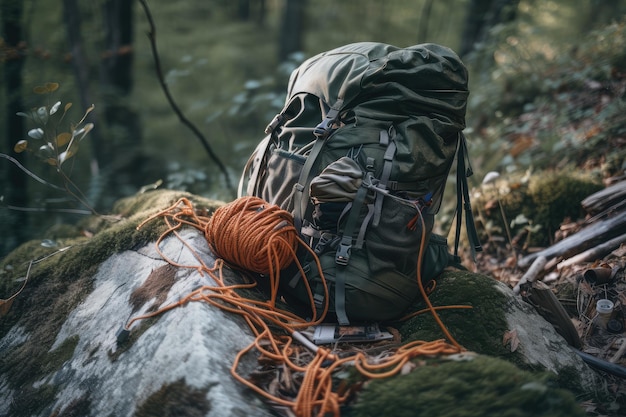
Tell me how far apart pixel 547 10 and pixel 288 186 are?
9.80 m

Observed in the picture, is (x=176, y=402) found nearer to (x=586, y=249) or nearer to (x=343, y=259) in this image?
(x=343, y=259)

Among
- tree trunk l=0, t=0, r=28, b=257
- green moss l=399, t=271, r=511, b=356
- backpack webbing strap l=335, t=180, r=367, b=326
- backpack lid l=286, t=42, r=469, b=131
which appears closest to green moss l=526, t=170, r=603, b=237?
green moss l=399, t=271, r=511, b=356

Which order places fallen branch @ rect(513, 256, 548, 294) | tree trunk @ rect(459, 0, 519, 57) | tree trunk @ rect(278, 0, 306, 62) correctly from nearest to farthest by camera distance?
fallen branch @ rect(513, 256, 548, 294) → tree trunk @ rect(459, 0, 519, 57) → tree trunk @ rect(278, 0, 306, 62)

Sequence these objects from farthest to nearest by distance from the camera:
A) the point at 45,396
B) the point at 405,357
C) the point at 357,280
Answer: the point at 357,280, the point at 45,396, the point at 405,357

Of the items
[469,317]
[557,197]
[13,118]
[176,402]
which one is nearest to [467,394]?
[469,317]

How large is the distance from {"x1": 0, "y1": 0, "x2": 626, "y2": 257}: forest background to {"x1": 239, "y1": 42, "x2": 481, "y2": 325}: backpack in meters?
1.96

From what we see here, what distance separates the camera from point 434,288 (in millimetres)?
3043

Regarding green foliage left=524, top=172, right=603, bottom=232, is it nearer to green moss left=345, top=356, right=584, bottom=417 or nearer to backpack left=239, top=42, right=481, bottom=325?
backpack left=239, top=42, right=481, bottom=325

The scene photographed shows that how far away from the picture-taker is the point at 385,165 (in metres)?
2.69

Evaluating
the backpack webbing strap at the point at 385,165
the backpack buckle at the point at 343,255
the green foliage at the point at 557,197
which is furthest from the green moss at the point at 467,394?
the green foliage at the point at 557,197

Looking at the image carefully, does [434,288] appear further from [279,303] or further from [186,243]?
[186,243]

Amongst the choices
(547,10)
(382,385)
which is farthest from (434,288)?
(547,10)

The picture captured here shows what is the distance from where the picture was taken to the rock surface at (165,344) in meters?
1.98

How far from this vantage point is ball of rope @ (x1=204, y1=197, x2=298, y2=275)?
2.64 m
